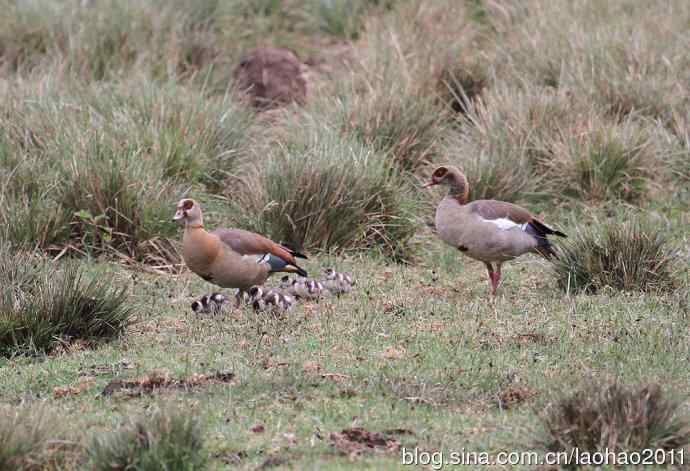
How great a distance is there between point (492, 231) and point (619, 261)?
1.04 m

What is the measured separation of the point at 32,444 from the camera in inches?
218

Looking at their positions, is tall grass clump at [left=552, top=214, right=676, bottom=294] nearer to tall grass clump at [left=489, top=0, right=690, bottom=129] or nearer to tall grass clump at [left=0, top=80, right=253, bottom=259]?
tall grass clump at [left=0, top=80, right=253, bottom=259]

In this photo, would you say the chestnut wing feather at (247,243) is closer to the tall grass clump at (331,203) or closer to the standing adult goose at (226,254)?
the standing adult goose at (226,254)

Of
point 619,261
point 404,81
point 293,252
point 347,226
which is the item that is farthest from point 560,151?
point 293,252

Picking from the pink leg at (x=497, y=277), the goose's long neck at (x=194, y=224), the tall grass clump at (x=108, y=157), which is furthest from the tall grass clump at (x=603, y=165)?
the goose's long neck at (x=194, y=224)

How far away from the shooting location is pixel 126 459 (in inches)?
213

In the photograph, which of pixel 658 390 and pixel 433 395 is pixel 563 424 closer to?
pixel 658 390

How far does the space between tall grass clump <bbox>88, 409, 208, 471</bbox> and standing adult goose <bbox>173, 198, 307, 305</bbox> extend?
308 centimetres

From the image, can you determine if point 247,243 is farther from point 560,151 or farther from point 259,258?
point 560,151

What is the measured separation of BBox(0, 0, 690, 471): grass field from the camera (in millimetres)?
6152

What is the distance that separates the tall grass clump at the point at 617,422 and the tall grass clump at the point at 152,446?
5.86 ft

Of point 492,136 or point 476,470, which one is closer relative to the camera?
point 476,470

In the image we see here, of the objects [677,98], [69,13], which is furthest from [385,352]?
[69,13]

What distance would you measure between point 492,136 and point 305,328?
515 centimetres
